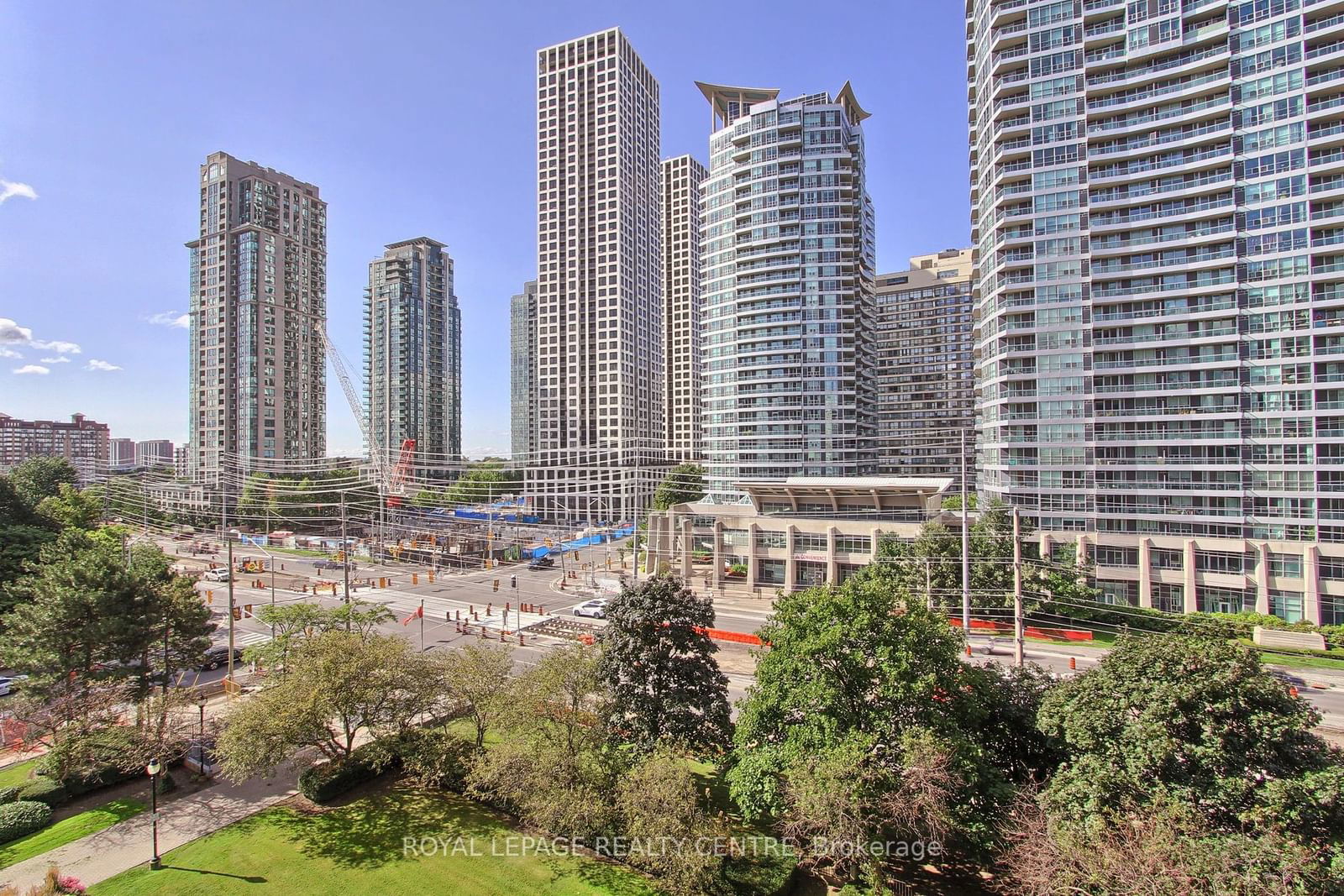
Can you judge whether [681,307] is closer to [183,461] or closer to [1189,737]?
[183,461]

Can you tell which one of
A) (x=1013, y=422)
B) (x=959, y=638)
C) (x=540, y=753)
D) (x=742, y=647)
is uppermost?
(x=1013, y=422)

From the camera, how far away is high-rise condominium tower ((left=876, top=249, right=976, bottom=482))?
116 m

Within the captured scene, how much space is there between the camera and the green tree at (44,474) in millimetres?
71125

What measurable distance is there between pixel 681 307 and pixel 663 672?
395 feet

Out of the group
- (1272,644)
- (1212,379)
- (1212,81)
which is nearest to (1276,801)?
(1272,644)

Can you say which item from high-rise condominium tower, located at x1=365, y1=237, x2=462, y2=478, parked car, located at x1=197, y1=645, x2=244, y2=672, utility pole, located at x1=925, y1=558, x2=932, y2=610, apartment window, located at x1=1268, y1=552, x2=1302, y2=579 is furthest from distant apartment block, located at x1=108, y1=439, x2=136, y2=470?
apartment window, located at x1=1268, y1=552, x2=1302, y2=579

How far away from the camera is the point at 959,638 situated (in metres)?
18.0

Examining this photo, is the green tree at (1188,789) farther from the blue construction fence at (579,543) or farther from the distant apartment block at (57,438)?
the distant apartment block at (57,438)

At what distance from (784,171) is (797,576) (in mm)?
51160

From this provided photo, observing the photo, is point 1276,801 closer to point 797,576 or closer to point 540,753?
point 540,753

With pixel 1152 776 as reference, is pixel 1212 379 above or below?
above

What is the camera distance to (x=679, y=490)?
90.2 metres

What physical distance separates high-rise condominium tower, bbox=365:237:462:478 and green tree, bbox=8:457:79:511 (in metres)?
58.5

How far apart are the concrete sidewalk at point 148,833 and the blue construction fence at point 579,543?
38109mm
